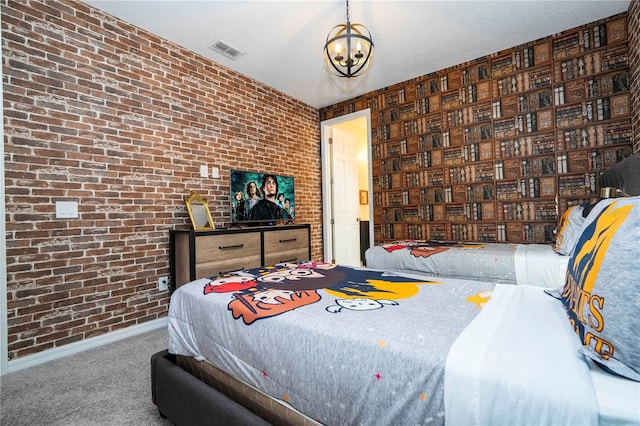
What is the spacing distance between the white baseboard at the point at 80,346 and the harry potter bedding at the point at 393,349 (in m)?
1.67

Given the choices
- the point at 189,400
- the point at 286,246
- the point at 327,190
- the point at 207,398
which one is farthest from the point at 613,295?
the point at 327,190

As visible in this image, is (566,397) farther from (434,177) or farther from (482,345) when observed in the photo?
(434,177)

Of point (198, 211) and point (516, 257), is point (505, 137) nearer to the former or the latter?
point (516, 257)

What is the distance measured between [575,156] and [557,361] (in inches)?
137

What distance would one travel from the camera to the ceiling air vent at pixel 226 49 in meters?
3.32

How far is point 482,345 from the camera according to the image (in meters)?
0.83

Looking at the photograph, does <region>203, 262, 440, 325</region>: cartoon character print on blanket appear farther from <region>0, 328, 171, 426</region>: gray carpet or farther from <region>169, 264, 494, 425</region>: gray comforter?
<region>0, 328, 171, 426</region>: gray carpet

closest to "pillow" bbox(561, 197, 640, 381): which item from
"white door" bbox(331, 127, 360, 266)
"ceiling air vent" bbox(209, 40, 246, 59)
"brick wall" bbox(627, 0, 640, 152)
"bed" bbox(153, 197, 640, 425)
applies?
"bed" bbox(153, 197, 640, 425)

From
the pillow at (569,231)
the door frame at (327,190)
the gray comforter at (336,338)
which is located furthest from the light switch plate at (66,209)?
the pillow at (569,231)

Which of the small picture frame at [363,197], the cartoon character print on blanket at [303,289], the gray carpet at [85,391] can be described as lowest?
the gray carpet at [85,391]

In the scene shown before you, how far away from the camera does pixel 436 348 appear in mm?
838

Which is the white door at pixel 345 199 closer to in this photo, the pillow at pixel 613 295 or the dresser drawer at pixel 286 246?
the dresser drawer at pixel 286 246

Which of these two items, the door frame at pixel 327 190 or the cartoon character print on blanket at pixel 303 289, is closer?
the cartoon character print on blanket at pixel 303 289

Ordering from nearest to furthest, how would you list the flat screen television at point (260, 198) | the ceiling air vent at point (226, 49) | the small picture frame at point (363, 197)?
the ceiling air vent at point (226, 49), the flat screen television at point (260, 198), the small picture frame at point (363, 197)
